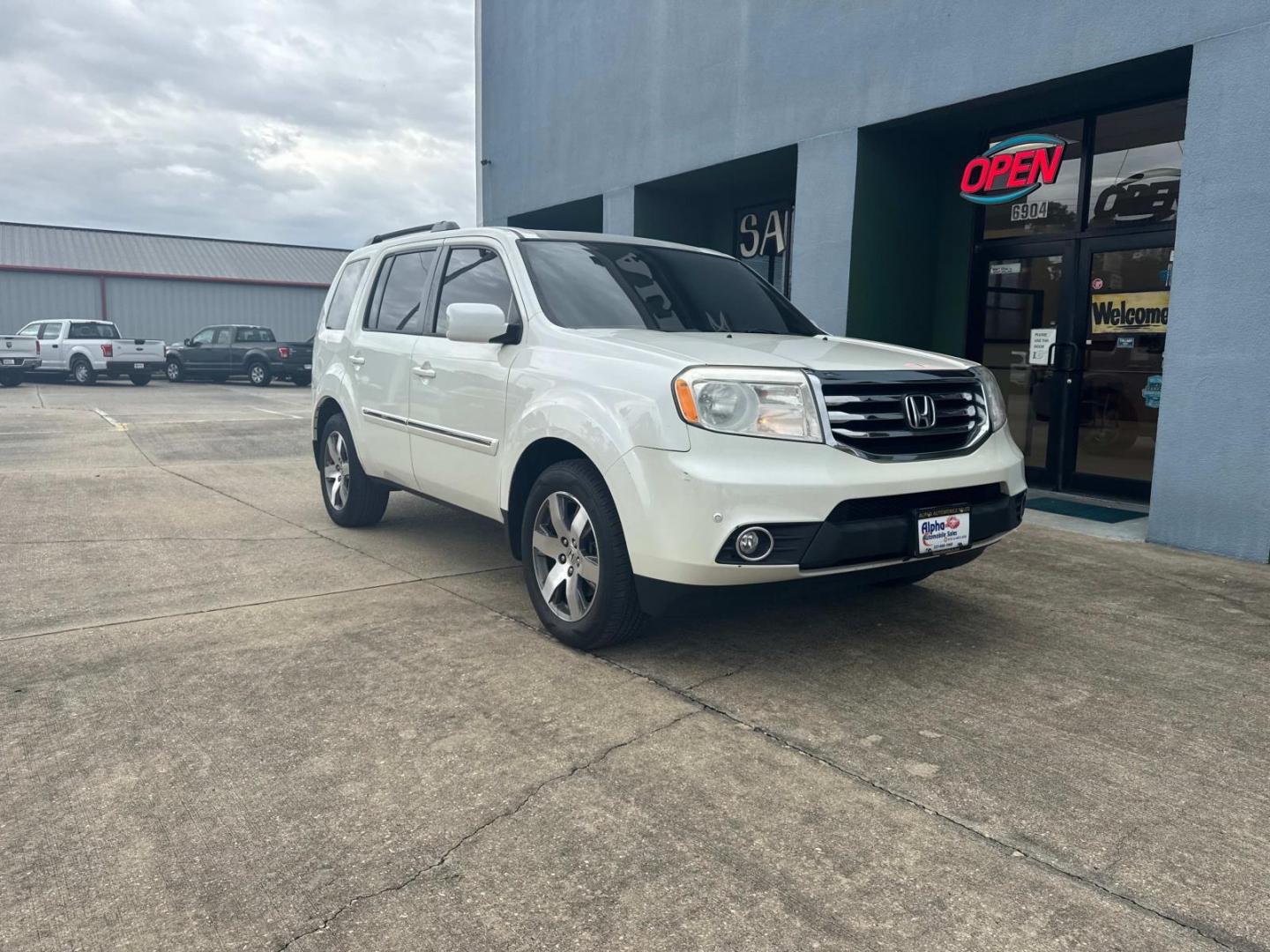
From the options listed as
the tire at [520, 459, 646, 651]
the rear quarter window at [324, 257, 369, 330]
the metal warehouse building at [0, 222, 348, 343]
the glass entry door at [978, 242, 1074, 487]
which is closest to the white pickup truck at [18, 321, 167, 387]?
the metal warehouse building at [0, 222, 348, 343]

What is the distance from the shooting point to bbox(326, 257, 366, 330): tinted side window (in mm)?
6543

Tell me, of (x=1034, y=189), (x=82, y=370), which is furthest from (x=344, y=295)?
(x=82, y=370)

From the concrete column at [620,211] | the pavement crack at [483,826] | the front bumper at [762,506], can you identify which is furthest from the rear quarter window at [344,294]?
the concrete column at [620,211]

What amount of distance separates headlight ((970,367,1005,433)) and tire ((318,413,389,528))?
12.5 ft

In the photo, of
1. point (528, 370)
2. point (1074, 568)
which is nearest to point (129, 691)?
point (528, 370)

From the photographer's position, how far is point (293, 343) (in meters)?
27.2

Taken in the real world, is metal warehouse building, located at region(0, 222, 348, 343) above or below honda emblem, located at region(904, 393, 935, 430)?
above

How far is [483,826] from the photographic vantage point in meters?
2.69

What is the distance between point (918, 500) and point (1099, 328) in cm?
540

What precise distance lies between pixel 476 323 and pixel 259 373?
24722 millimetres

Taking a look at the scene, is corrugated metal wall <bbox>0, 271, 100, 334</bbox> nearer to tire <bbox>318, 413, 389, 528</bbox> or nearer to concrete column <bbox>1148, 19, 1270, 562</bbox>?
tire <bbox>318, 413, 389, 528</bbox>

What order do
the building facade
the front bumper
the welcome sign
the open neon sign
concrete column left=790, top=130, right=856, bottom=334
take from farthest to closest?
concrete column left=790, top=130, right=856, bottom=334
the open neon sign
the welcome sign
the building facade
the front bumper

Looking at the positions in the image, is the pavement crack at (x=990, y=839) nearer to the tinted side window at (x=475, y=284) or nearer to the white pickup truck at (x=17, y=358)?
the tinted side window at (x=475, y=284)

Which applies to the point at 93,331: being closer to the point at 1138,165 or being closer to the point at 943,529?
the point at 1138,165
